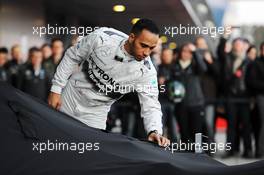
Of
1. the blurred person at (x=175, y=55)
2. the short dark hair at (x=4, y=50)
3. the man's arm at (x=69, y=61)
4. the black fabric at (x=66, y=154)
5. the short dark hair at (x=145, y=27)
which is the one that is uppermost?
the short dark hair at (x=4, y=50)

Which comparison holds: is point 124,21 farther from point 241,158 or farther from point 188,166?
point 188,166

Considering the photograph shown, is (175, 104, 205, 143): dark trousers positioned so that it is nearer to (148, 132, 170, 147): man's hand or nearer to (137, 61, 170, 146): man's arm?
(137, 61, 170, 146): man's arm

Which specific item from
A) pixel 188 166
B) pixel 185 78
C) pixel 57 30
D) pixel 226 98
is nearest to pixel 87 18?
pixel 57 30

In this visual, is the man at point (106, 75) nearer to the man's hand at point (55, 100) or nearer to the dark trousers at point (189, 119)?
the man's hand at point (55, 100)

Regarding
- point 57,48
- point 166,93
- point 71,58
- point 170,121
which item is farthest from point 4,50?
point 71,58

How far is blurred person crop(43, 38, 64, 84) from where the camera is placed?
28.3 ft

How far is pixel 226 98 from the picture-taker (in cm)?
983

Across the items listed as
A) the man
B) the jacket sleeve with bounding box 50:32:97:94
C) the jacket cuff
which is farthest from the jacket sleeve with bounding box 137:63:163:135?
the jacket cuff

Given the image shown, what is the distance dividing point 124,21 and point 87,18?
0.96m

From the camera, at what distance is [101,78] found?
611cm
